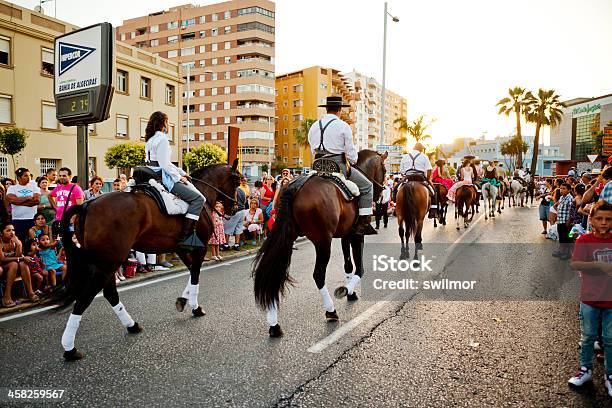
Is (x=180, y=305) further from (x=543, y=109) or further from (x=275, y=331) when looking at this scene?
(x=543, y=109)

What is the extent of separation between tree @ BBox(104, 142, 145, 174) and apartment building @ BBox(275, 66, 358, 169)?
52.1 metres

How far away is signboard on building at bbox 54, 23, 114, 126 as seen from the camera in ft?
28.6

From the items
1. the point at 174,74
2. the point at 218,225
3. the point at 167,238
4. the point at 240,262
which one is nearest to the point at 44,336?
the point at 167,238

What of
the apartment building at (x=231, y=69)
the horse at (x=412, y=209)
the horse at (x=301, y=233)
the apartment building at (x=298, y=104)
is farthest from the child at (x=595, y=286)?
the apartment building at (x=298, y=104)

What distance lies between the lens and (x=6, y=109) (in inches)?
1098

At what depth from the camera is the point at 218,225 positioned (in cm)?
1101

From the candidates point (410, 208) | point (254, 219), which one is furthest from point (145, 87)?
point (410, 208)

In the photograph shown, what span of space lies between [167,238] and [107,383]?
209cm

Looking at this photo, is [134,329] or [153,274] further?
[153,274]

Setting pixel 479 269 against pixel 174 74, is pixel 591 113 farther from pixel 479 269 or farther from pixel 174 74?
pixel 479 269

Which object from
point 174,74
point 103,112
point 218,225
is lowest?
point 218,225

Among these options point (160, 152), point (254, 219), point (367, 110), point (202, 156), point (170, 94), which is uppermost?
point (367, 110)

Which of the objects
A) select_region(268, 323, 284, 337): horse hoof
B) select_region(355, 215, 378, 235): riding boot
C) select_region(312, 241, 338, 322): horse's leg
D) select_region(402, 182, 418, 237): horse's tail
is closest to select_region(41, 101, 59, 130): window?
select_region(402, 182, 418, 237): horse's tail

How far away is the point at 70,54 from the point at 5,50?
23.8 metres
